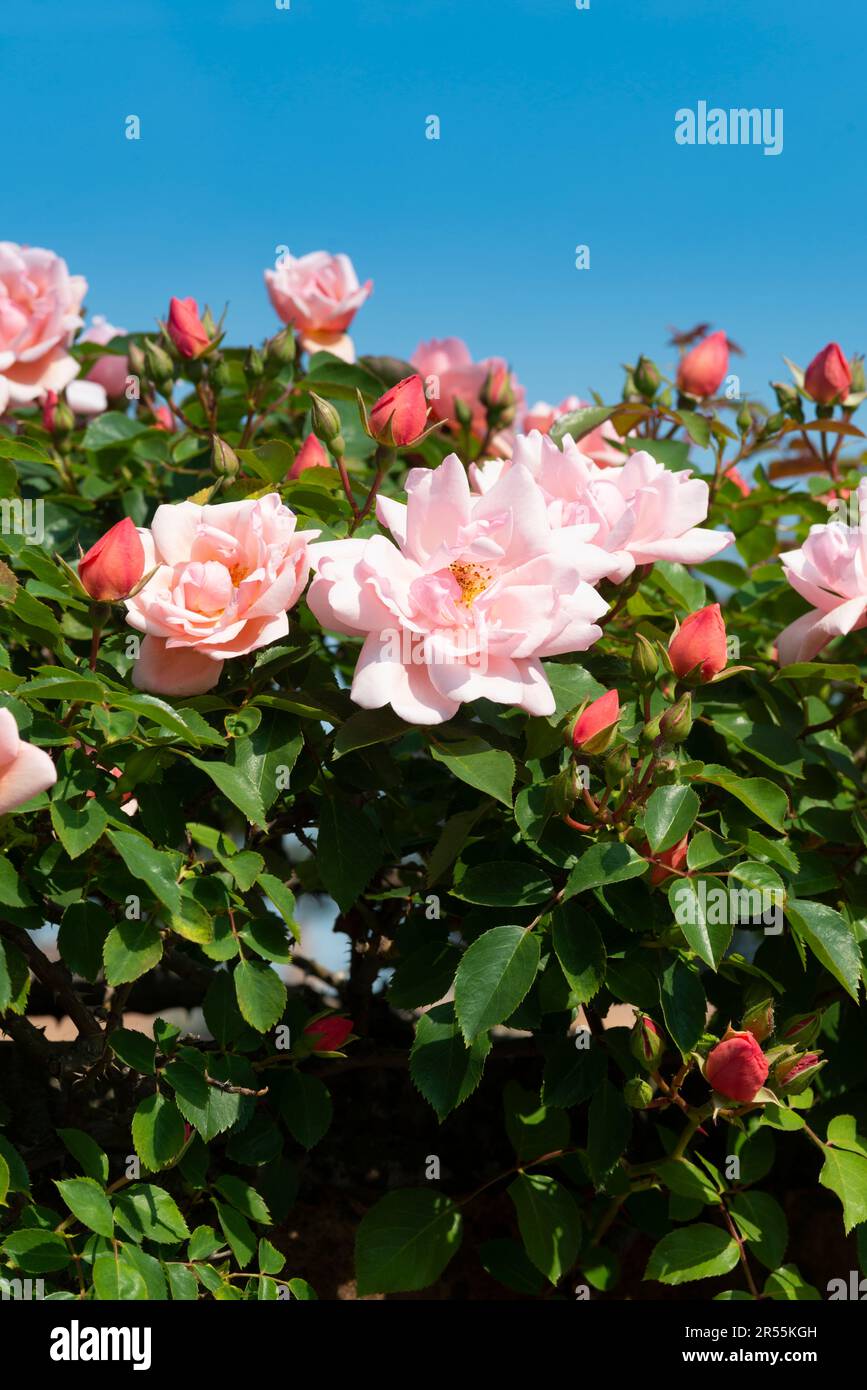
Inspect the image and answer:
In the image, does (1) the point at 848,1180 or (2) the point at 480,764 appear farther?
(1) the point at 848,1180

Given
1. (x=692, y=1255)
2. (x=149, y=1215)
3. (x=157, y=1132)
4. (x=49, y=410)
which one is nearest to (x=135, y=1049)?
(x=157, y=1132)

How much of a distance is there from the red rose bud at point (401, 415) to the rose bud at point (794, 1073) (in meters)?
0.95

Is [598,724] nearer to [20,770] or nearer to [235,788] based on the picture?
[235,788]

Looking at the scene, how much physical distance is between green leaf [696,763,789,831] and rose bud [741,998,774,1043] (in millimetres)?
225

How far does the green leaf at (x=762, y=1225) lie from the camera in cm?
174

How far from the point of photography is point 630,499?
68.2 inches

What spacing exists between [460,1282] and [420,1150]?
0.24 meters

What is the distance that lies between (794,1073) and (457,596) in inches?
29.0

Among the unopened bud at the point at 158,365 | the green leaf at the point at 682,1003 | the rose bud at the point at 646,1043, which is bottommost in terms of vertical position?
the rose bud at the point at 646,1043

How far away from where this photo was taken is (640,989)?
163cm

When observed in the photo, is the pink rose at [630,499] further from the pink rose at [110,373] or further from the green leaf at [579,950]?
the pink rose at [110,373]

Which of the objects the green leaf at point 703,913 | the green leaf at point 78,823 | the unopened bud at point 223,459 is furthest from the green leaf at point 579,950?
the unopened bud at point 223,459

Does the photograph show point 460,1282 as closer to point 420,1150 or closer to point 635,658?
point 420,1150
